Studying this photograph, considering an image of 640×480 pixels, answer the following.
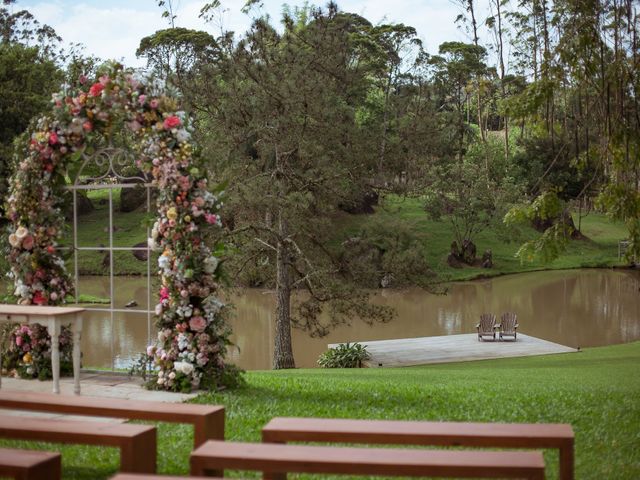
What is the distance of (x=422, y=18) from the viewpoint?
139ft

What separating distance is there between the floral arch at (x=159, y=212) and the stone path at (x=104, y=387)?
20cm

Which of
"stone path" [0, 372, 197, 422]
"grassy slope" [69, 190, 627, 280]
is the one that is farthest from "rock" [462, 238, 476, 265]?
"stone path" [0, 372, 197, 422]

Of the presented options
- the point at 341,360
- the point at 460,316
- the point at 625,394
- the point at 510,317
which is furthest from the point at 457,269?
the point at 625,394

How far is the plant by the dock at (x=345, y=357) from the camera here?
16419 millimetres

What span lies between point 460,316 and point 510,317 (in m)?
5.17

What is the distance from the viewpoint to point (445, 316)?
23828mm

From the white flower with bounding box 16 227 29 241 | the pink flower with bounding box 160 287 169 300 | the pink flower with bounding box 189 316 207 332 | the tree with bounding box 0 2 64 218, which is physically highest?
the tree with bounding box 0 2 64 218

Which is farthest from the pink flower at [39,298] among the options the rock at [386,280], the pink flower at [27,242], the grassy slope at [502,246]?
the grassy slope at [502,246]

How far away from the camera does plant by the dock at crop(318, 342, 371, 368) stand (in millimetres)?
16419

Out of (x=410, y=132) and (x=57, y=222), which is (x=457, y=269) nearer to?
(x=410, y=132)

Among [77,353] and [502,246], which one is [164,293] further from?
[502,246]

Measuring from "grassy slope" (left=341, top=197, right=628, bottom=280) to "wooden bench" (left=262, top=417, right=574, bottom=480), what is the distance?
2627 centimetres

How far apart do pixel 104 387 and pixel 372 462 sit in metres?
4.31

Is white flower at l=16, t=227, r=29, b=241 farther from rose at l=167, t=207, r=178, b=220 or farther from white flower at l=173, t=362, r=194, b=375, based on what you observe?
white flower at l=173, t=362, r=194, b=375
